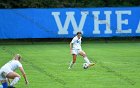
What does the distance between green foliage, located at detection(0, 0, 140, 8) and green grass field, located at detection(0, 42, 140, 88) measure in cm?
962

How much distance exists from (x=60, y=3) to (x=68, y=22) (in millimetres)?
3918

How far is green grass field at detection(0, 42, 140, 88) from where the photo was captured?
22.2 metres

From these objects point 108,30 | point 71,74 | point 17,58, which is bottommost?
point 108,30

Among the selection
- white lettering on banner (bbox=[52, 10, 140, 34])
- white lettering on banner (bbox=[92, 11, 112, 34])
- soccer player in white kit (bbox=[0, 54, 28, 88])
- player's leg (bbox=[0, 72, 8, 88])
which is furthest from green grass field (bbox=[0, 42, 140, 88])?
white lettering on banner (bbox=[92, 11, 112, 34])

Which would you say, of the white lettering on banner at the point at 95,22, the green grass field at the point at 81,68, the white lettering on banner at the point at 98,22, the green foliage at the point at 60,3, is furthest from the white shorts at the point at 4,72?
the green foliage at the point at 60,3

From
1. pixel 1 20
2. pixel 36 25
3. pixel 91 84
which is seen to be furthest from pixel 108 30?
pixel 91 84

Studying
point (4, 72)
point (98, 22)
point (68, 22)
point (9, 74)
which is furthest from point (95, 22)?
point (4, 72)

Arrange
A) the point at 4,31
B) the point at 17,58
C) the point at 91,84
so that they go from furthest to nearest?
the point at 4,31, the point at 91,84, the point at 17,58

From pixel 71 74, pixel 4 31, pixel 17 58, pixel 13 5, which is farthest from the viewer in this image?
pixel 13 5

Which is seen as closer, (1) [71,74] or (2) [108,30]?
(1) [71,74]

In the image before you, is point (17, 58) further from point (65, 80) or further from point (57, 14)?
point (57, 14)

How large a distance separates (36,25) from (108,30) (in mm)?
6420

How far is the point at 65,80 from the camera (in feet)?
75.8

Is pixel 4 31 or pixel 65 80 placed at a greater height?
pixel 65 80
